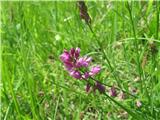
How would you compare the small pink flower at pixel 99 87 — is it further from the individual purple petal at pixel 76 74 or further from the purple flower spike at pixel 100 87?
the individual purple petal at pixel 76 74

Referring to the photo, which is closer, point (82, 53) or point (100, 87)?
point (100, 87)

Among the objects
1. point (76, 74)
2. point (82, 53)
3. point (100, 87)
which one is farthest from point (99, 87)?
point (82, 53)

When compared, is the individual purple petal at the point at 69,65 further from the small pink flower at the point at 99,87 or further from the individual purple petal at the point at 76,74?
the small pink flower at the point at 99,87

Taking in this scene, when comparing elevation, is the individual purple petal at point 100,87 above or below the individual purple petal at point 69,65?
below

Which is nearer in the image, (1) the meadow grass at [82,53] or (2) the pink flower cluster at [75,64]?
(2) the pink flower cluster at [75,64]

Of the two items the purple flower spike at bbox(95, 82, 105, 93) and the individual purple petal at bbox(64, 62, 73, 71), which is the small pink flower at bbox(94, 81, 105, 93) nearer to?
the purple flower spike at bbox(95, 82, 105, 93)

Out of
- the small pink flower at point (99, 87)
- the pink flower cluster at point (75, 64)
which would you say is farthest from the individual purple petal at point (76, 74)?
the small pink flower at point (99, 87)

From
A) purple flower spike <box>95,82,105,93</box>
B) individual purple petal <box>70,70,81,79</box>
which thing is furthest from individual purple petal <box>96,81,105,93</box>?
individual purple petal <box>70,70,81,79</box>

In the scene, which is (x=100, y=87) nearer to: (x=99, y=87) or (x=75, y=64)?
(x=99, y=87)
